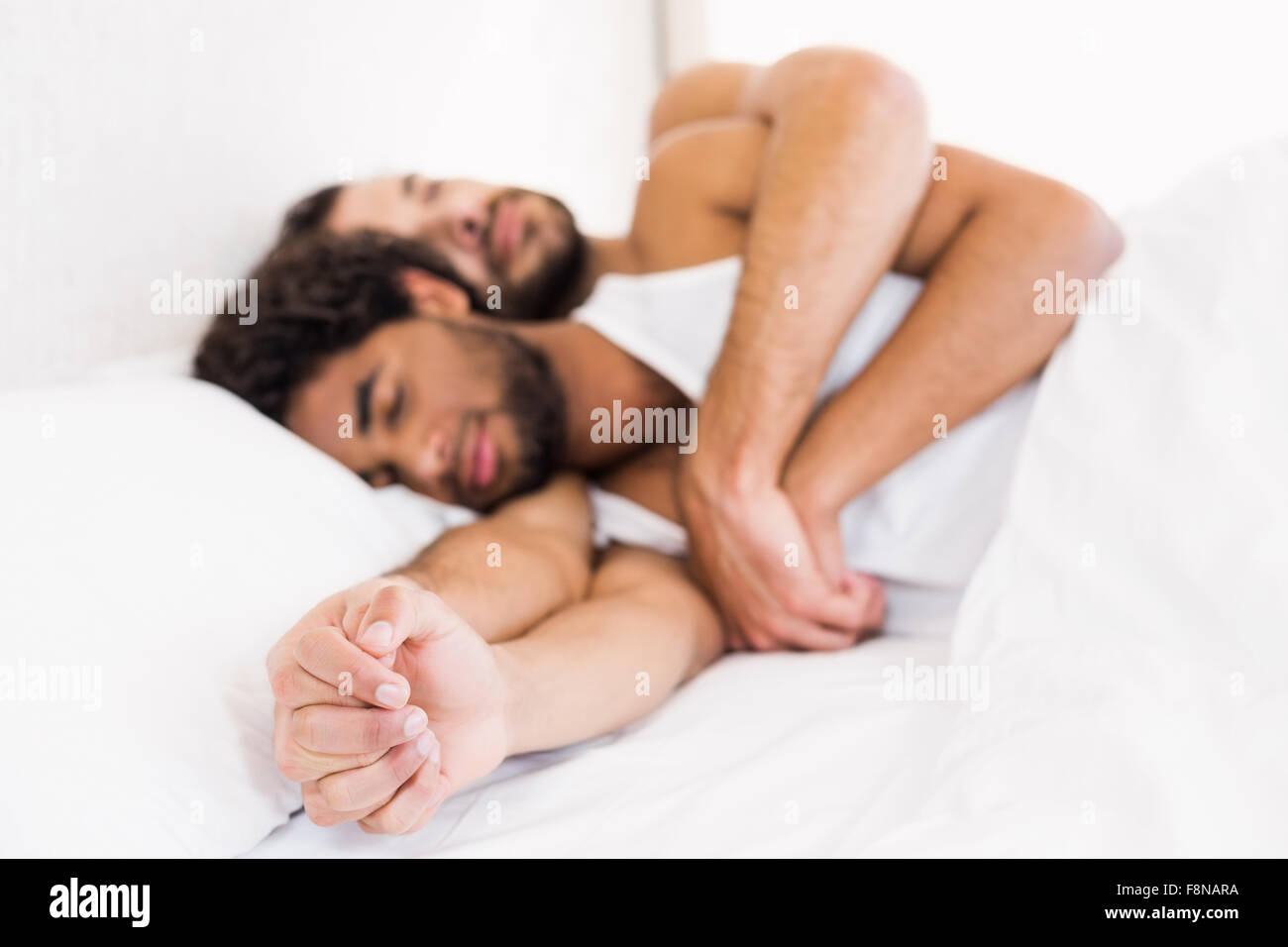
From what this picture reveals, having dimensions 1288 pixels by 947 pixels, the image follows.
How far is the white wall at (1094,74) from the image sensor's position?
174 centimetres

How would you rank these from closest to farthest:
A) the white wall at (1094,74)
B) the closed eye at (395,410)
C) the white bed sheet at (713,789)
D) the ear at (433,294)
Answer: the white bed sheet at (713,789) < the closed eye at (395,410) < the ear at (433,294) < the white wall at (1094,74)

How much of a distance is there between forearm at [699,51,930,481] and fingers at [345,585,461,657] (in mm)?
522

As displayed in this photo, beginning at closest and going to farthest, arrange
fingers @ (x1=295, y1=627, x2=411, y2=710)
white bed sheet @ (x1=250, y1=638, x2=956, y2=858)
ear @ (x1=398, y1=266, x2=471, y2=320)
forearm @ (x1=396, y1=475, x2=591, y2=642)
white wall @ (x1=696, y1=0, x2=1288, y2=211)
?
fingers @ (x1=295, y1=627, x2=411, y2=710)
white bed sheet @ (x1=250, y1=638, x2=956, y2=858)
forearm @ (x1=396, y1=475, x2=591, y2=642)
ear @ (x1=398, y1=266, x2=471, y2=320)
white wall @ (x1=696, y1=0, x2=1288, y2=211)

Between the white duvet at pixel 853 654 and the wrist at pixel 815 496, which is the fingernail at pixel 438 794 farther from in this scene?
the wrist at pixel 815 496

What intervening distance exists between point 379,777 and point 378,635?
9 centimetres

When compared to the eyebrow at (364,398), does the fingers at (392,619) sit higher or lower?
higher

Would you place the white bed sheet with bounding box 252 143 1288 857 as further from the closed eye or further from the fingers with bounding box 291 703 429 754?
the closed eye

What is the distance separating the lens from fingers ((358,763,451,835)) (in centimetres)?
57

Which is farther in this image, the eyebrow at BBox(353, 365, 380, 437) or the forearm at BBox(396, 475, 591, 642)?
the eyebrow at BBox(353, 365, 380, 437)

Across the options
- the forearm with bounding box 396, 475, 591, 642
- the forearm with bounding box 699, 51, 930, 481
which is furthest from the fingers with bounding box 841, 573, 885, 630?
the forearm with bounding box 396, 475, 591, 642

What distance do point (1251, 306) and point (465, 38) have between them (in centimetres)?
144

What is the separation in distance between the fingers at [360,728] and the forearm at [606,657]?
0.49 ft

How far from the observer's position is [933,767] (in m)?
0.66

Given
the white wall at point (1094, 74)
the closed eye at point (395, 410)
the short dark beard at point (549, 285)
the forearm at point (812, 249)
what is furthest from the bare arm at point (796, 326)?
the white wall at point (1094, 74)
